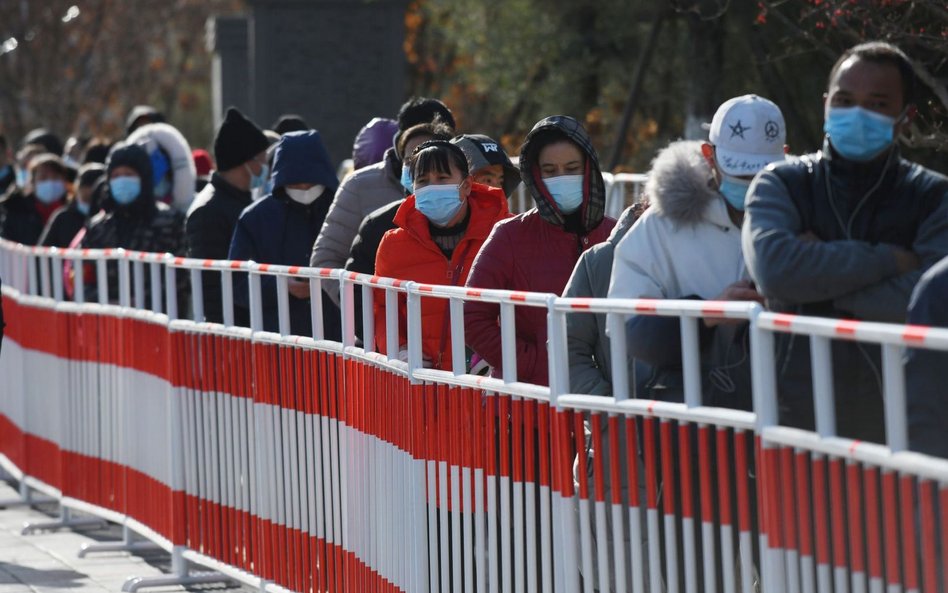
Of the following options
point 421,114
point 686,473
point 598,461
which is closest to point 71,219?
point 421,114

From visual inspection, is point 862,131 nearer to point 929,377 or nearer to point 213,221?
point 929,377

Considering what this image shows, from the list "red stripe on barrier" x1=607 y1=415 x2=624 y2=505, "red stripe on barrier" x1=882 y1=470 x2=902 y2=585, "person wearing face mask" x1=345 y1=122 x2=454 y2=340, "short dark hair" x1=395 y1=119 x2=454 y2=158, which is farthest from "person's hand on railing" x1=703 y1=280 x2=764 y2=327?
"short dark hair" x1=395 y1=119 x2=454 y2=158

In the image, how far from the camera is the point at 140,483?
32.9ft

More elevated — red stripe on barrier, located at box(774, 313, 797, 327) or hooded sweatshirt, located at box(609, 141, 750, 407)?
hooded sweatshirt, located at box(609, 141, 750, 407)

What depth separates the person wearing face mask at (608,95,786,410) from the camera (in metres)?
5.56

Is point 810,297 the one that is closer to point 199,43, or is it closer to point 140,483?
point 140,483

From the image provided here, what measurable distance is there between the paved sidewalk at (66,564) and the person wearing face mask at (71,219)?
337cm

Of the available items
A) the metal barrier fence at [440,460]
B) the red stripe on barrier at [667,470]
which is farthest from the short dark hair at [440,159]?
the red stripe on barrier at [667,470]

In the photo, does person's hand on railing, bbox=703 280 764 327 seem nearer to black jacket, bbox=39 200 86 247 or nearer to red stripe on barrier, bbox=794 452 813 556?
red stripe on barrier, bbox=794 452 813 556

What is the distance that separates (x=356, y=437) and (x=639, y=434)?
2.24 metres

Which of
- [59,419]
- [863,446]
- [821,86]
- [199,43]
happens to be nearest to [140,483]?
[59,419]

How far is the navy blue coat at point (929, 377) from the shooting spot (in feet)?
14.9

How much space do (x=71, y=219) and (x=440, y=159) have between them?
7.55m

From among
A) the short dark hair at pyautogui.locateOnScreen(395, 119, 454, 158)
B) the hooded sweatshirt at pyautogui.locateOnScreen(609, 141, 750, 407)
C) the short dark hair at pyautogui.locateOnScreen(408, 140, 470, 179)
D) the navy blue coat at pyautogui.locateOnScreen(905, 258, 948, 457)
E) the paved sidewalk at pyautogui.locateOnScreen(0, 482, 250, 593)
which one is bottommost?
the paved sidewalk at pyautogui.locateOnScreen(0, 482, 250, 593)
